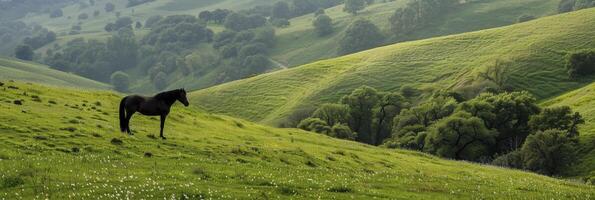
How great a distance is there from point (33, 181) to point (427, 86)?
124719 mm

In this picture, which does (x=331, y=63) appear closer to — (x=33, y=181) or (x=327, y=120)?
(x=327, y=120)

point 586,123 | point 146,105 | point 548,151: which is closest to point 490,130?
point 548,151

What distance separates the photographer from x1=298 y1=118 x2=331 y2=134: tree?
100 metres

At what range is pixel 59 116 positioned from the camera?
1542 inches

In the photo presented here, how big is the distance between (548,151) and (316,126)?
38.0 m

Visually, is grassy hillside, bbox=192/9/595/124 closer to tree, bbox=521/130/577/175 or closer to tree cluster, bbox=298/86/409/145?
tree cluster, bbox=298/86/409/145

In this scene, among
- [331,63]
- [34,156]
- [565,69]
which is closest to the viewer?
[34,156]

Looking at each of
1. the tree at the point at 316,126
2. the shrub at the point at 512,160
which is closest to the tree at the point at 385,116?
the tree at the point at 316,126

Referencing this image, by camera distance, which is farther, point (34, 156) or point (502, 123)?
point (502, 123)

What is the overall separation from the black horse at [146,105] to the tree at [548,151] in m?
61.6

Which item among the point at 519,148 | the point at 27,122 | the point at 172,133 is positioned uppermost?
the point at 27,122

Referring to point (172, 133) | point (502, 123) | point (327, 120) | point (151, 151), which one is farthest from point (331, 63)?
point (151, 151)

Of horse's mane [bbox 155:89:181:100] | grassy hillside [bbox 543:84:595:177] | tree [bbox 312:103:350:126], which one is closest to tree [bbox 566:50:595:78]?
grassy hillside [bbox 543:84:595:177]

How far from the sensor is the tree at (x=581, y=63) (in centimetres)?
12812
